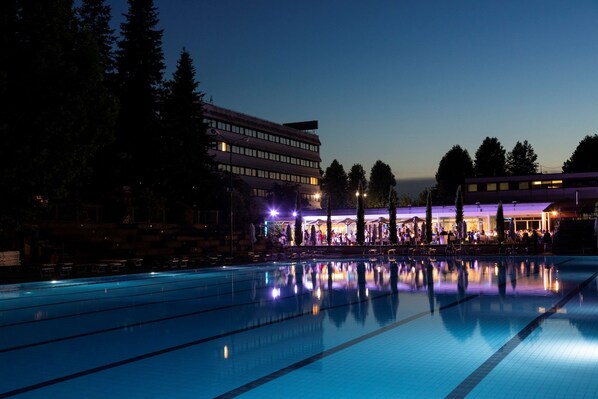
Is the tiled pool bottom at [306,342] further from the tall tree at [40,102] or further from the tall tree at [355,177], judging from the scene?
the tall tree at [355,177]

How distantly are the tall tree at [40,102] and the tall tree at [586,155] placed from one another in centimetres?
9156

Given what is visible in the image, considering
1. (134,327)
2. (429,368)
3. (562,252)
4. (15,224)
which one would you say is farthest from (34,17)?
(562,252)

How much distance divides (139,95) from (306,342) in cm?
3149

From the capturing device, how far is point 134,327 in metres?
12.1

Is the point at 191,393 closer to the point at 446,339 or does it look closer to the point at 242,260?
the point at 446,339

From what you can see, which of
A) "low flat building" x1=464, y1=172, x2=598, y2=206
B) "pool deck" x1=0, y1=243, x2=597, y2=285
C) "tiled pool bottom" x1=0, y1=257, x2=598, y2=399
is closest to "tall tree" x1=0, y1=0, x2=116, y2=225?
"tiled pool bottom" x1=0, y1=257, x2=598, y2=399

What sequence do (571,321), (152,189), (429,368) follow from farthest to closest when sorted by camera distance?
(152,189) < (571,321) < (429,368)

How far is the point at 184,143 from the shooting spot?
137 ft

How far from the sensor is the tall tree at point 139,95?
1474 inches

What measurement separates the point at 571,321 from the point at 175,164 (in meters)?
30.6

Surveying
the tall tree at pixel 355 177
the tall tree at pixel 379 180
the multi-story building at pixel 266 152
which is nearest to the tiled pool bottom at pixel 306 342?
the multi-story building at pixel 266 152

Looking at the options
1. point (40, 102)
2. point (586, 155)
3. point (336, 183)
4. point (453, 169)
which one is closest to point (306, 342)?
point (40, 102)

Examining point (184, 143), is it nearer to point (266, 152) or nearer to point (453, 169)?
point (266, 152)

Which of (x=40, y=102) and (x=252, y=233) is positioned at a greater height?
(x=40, y=102)
